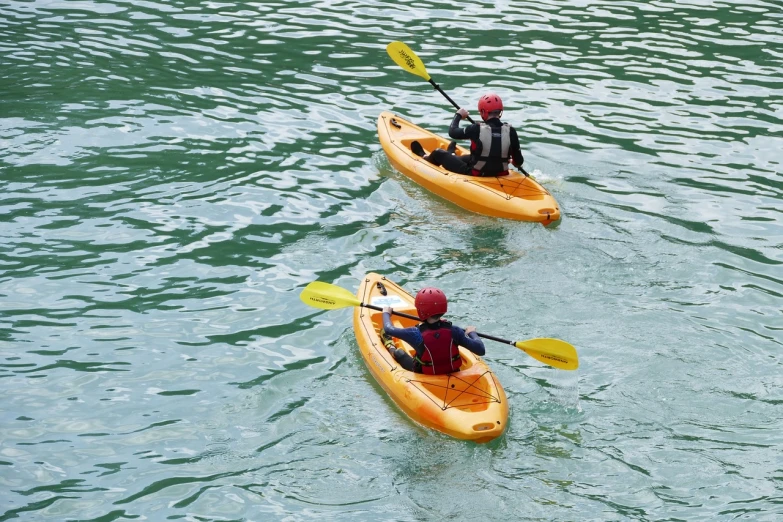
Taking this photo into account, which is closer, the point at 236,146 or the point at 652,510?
the point at 652,510

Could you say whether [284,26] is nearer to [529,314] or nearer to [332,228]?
[332,228]

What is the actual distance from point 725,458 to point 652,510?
0.86 meters

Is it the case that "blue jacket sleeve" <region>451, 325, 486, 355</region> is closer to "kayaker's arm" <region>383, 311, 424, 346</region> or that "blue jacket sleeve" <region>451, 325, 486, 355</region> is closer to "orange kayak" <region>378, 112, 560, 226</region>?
"kayaker's arm" <region>383, 311, 424, 346</region>

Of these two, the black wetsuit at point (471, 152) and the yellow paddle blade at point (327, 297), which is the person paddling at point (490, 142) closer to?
the black wetsuit at point (471, 152)

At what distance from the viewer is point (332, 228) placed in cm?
1070

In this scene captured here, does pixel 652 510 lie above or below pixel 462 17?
below

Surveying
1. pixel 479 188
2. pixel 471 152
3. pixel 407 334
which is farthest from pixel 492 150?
pixel 407 334

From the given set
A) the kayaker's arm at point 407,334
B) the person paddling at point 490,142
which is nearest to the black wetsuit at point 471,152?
the person paddling at point 490,142

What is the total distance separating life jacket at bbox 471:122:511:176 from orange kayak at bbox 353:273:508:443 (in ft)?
11.1

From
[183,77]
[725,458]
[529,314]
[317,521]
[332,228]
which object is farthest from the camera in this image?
[183,77]

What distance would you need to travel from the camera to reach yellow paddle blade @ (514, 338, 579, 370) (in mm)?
7602

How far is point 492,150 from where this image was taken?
447 inches

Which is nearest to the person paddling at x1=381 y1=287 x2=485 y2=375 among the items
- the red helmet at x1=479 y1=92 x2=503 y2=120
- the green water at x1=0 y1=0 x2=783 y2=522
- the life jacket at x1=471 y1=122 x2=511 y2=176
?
the green water at x1=0 y1=0 x2=783 y2=522

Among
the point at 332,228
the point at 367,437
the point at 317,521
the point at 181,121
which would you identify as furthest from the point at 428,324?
the point at 181,121
